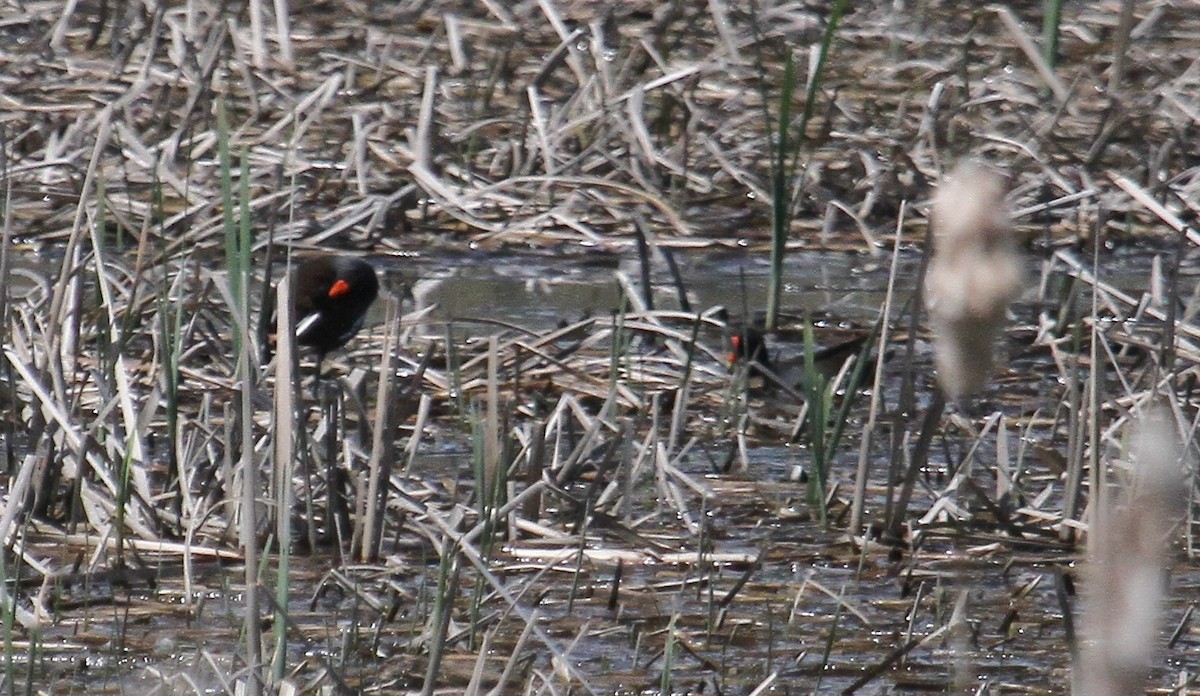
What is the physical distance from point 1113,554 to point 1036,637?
7.74ft

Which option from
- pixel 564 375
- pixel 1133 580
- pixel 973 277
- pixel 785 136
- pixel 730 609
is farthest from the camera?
pixel 564 375

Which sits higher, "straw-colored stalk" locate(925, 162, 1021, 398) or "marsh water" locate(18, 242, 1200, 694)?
"straw-colored stalk" locate(925, 162, 1021, 398)

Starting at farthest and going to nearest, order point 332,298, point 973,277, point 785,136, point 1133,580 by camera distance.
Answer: point 332,298
point 785,136
point 973,277
point 1133,580

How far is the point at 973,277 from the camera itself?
3.28 ft

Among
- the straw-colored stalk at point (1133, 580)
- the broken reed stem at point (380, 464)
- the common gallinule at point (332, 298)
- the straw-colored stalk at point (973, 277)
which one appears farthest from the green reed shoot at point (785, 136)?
the straw-colored stalk at point (1133, 580)

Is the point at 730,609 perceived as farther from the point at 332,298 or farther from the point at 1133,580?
the point at 1133,580

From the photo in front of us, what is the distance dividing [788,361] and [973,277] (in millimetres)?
4223

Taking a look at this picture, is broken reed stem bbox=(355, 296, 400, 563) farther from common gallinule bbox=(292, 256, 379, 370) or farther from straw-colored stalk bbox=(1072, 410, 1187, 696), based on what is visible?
straw-colored stalk bbox=(1072, 410, 1187, 696)

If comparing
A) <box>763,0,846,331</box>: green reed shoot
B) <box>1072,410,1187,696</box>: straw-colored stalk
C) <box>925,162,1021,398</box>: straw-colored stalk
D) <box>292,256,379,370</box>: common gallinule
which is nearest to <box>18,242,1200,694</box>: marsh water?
<box>763,0,846,331</box>: green reed shoot

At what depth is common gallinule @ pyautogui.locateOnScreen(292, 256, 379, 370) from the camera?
490cm

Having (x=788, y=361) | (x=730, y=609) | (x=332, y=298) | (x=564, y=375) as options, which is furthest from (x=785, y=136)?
(x=332, y=298)

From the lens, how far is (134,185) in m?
6.71

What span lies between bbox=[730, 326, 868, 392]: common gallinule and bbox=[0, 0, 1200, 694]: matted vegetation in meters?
0.07

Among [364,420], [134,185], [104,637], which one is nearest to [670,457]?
[364,420]
